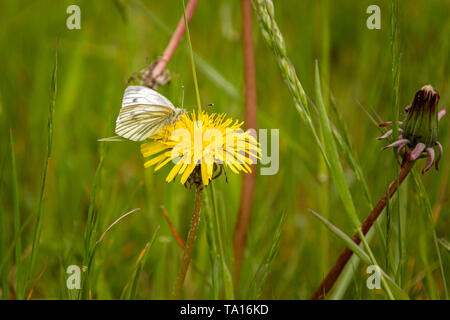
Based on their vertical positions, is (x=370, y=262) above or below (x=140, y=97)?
below

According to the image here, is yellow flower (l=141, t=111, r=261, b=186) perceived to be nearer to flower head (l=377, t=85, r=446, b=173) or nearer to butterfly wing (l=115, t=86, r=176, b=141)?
butterfly wing (l=115, t=86, r=176, b=141)

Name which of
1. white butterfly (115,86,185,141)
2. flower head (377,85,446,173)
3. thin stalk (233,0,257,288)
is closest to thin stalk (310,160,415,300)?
flower head (377,85,446,173)

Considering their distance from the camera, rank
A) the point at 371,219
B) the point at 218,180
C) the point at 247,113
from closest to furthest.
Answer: the point at 371,219
the point at 247,113
the point at 218,180

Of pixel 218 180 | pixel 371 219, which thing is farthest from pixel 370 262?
pixel 218 180

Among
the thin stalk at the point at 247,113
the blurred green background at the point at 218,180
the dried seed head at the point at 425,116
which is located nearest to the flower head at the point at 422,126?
the dried seed head at the point at 425,116

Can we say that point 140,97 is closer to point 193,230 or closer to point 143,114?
point 143,114

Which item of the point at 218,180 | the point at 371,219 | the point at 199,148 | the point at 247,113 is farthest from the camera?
the point at 218,180

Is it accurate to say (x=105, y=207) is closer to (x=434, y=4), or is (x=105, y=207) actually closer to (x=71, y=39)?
(x=71, y=39)
